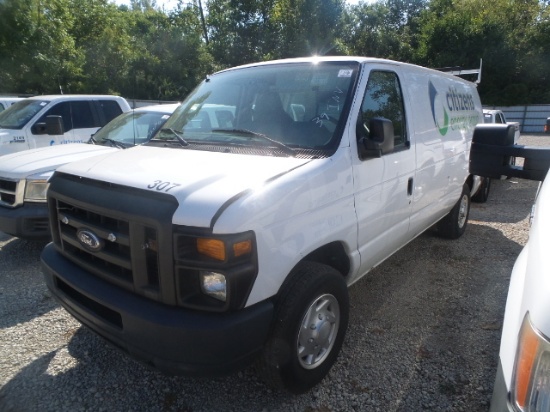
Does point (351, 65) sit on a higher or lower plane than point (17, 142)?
higher

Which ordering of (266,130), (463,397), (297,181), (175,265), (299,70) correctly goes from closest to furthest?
(175,265)
(297,181)
(463,397)
(266,130)
(299,70)

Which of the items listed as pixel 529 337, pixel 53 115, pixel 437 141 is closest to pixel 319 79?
pixel 437 141

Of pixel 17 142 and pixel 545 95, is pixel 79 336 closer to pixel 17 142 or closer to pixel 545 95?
pixel 17 142

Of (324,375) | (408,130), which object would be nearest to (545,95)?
(408,130)

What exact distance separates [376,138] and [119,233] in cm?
183

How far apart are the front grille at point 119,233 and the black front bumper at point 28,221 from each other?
6.63ft

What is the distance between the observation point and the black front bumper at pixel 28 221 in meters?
4.46

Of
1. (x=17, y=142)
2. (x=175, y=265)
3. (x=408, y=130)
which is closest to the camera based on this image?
(x=175, y=265)

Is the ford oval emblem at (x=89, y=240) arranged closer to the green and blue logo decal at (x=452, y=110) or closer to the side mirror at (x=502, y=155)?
the side mirror at (x=502, y=155)

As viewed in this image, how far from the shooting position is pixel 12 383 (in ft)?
9.19

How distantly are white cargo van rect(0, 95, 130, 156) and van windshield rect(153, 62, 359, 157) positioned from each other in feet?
14.8

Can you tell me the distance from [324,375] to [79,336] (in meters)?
2.03

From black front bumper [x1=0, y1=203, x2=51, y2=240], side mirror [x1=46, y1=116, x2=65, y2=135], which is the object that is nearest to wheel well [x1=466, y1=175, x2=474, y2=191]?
black front bumper [x1=0, y1=203, x2=51, y2=240]

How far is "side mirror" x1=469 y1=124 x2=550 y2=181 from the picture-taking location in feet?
7.50
